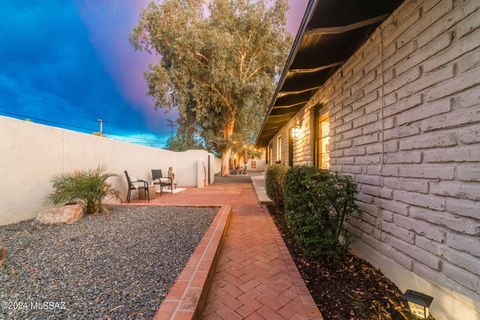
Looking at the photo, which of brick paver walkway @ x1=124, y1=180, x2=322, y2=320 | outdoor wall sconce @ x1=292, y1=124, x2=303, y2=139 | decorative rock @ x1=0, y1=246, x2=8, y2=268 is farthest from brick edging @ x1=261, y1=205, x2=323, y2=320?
outdoor wall sconce @ x1=292, y1=124, x2=303, y2=139

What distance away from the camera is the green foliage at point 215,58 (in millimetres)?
12586

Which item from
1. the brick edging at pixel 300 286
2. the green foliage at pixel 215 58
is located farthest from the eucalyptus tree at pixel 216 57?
the brick edging at pixel 300 286

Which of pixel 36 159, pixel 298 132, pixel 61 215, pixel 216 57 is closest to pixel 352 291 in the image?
pixel 61 215

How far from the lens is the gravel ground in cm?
166

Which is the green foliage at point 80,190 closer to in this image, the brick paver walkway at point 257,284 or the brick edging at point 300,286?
the brick paver walkway at point 257,284

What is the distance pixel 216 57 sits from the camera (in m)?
12.9

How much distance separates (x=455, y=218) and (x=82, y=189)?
17.7 feet

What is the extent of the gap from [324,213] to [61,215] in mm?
4297

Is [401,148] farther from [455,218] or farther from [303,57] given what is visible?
[303,57]

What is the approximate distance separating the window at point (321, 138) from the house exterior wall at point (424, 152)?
175 centimetres

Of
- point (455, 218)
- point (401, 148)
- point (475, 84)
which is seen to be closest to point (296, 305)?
point (455, 218)

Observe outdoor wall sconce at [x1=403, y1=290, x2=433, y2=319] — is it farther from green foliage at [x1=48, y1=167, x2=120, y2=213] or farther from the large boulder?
green foliage at [x1=48, y1=167, x2=120, y2=213]

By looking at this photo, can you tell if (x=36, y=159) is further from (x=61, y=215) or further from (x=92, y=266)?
(x=92, y=266)

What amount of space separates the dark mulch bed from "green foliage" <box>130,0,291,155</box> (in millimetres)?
12263
